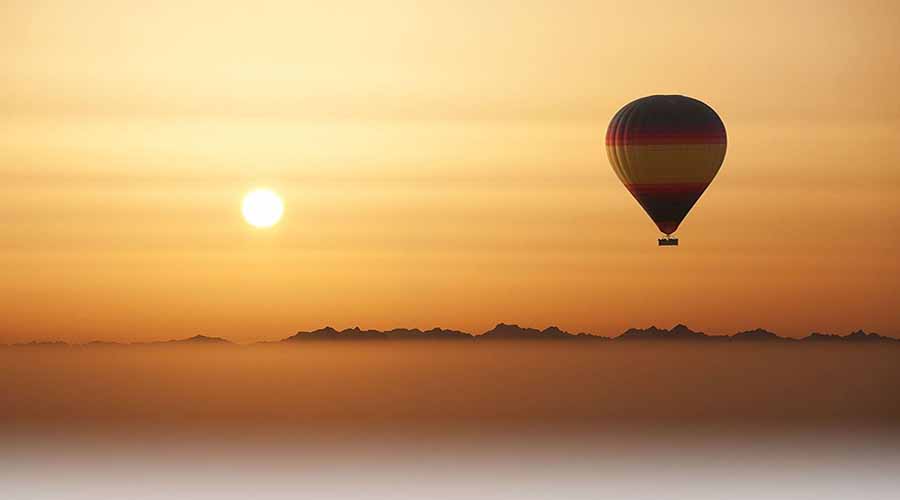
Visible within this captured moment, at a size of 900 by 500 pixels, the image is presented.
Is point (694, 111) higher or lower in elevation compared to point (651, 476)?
higher

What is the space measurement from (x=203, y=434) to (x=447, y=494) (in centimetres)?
4582

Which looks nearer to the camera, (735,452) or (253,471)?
(253,471)

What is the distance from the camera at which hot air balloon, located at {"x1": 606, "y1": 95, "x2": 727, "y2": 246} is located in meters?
54.5

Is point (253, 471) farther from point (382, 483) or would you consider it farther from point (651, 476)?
point (651, 476)

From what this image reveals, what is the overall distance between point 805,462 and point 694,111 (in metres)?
17.9

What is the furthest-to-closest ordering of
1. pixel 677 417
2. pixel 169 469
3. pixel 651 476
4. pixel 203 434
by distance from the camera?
1. pixel 677 417
2. pixel 203 434
3. pixel 169 469
4. pixel 651 476

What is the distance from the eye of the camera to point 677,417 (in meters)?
119

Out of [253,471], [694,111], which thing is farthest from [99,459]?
[694,111]

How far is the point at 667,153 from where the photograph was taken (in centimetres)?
5431

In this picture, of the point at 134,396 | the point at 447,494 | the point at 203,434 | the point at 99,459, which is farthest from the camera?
the point at 134,396

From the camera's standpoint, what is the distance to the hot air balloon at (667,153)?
→ 54469 millimetres

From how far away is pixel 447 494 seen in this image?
51.6m

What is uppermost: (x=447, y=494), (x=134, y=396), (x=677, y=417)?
(x=134, y=396)

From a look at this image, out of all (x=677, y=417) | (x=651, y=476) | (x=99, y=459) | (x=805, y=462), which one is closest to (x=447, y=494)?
(x=651, y=476)
